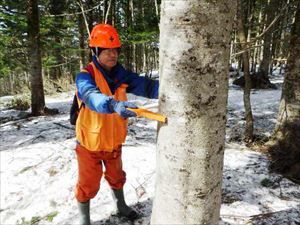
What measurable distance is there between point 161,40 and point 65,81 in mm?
12009

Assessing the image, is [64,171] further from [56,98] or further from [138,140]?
[56,98]

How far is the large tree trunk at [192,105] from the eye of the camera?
1431mm

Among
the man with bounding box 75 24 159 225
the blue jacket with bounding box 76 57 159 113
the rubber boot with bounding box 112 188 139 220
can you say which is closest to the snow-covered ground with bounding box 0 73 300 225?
the rubber boot with bounding box 112 188 139 220

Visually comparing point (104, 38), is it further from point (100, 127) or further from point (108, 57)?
point (100, 127)

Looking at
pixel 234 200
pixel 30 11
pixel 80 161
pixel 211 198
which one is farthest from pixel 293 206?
pixel 30 11

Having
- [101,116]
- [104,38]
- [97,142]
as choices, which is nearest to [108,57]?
[104,38]

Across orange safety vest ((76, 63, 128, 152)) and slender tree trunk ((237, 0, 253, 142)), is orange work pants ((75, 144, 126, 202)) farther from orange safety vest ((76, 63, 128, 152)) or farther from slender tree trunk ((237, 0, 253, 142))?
slender tree trunk ((237, 0, 253, 142))

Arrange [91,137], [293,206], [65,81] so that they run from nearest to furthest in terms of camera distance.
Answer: [91,137] < [293,206] < [65,81]

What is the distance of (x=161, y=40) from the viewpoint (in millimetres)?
1578

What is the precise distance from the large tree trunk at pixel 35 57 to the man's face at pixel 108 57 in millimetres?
5469

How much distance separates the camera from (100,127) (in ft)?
8.82

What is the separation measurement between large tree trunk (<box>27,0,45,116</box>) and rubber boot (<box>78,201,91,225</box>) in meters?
5.15

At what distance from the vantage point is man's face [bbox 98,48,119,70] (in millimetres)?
2713

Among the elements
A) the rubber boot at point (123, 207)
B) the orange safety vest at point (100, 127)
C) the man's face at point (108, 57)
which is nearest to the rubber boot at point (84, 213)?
the rubber boot at point (123, 207)
